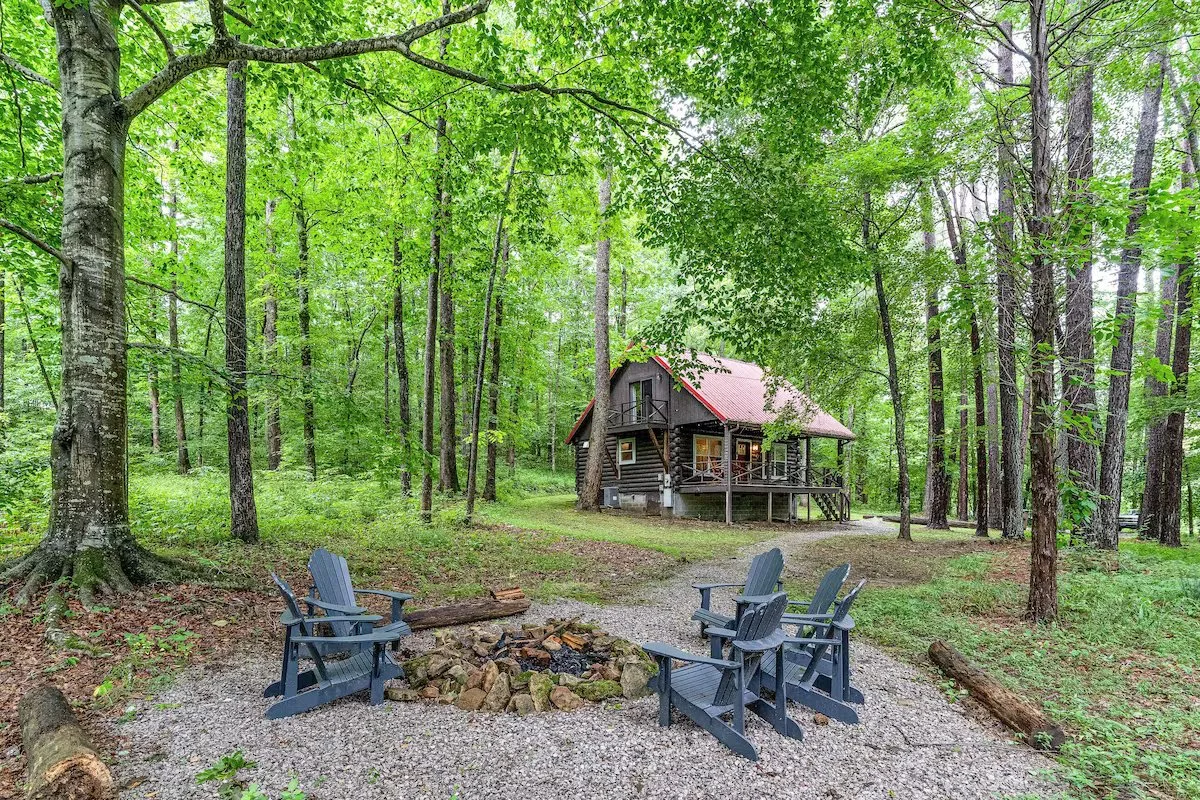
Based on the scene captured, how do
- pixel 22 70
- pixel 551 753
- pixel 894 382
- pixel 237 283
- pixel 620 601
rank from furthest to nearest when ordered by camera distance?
pixel 894 382 < pixel 237 283 < pixel 620 601 < pixel 22 70 < pixel 551 753

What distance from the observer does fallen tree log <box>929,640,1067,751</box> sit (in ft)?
11.2

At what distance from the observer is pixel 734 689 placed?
3516mm

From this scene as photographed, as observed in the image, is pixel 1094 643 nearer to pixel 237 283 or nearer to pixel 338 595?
pixel 338 595

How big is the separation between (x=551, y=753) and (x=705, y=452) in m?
18.2

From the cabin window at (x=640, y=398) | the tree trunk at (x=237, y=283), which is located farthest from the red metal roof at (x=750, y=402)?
the tree trunk at (x=237, y=283)

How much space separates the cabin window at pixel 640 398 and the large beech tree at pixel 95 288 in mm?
16280

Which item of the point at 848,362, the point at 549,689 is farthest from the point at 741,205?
the point at 848,362

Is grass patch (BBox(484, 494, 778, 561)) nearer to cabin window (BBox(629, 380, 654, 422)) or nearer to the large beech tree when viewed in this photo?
cabin window (BBox(629, 380, 654, 422))

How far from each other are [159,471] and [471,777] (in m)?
19.4

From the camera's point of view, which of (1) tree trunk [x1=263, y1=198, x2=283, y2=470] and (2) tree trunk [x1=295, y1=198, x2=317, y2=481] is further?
(1) tree trunk [x1=263, y1=198, x2=283, y2=470]

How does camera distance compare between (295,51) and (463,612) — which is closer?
(295,51)

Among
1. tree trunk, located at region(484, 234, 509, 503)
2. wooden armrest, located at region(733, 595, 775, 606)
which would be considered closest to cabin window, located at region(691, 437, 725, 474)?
tree trunk, located at region(484, 234, 509, 503)

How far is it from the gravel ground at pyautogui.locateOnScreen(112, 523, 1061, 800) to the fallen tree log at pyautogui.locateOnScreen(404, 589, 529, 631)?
159 cm

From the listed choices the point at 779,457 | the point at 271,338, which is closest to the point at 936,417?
the point at 779,457
